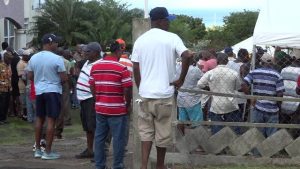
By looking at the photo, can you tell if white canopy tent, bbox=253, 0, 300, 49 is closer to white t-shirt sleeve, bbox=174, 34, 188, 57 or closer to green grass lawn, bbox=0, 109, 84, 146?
white t-shirt sleeve, bbox=174, 34, 188, 57

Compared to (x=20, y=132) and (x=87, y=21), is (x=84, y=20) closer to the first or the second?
(x=87, y=21)

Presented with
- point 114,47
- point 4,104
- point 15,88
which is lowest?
point 4,104

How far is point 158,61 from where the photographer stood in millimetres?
7086

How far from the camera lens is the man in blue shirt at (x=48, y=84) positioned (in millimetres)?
9453

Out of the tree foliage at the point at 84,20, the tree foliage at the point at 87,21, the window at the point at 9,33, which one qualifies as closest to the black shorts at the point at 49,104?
the window at the point at 9,33

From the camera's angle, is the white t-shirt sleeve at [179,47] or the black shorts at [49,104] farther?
the black shorts at [49,104]

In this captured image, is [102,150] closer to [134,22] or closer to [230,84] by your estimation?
[134,22]

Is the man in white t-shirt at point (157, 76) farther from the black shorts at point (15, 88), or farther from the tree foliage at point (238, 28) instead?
the tree foliage at point (238, 28)

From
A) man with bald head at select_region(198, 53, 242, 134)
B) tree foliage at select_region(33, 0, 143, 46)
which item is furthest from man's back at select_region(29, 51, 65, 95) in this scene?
tree foliage at select_region(33, 0, 143, 46)

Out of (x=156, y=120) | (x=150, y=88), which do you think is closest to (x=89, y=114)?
(x=156, y=120)

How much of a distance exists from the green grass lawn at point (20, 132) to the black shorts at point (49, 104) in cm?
247

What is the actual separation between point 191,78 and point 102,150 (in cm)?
353

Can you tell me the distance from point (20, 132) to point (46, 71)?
4601mm

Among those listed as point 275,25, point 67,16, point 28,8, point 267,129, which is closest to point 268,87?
point 267,129
